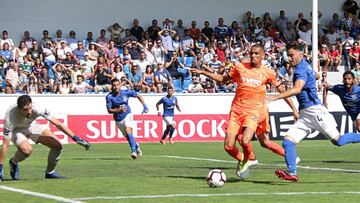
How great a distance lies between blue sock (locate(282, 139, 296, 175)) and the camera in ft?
45.9

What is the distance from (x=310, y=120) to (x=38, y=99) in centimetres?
1926

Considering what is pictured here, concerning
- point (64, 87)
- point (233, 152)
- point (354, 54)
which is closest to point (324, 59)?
point (354, 54)

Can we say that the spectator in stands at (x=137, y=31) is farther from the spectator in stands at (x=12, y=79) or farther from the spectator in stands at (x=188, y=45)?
the spectator in stands at (x=12, y=79)

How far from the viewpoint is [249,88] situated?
A: 48.5 feet

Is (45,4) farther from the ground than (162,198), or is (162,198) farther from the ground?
(45,4)

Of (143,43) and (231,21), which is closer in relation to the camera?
(143,43)

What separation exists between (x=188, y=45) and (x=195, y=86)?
255 cm

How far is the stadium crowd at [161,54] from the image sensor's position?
1321 inches

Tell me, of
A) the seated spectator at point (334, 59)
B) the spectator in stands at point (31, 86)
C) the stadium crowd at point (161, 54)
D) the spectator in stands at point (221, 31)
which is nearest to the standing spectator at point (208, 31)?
the stadium crowd at point (161, 54)

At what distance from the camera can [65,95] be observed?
32.8 metres

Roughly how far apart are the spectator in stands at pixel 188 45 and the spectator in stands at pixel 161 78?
2149 mm

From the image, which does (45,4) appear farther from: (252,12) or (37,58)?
(252,12)

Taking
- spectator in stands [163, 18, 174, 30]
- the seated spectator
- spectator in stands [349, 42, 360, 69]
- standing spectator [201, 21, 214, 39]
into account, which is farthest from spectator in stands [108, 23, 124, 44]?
spectator in stands [349, 42, 360, 69]

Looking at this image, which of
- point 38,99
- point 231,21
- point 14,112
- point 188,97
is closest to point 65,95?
point 38,99
